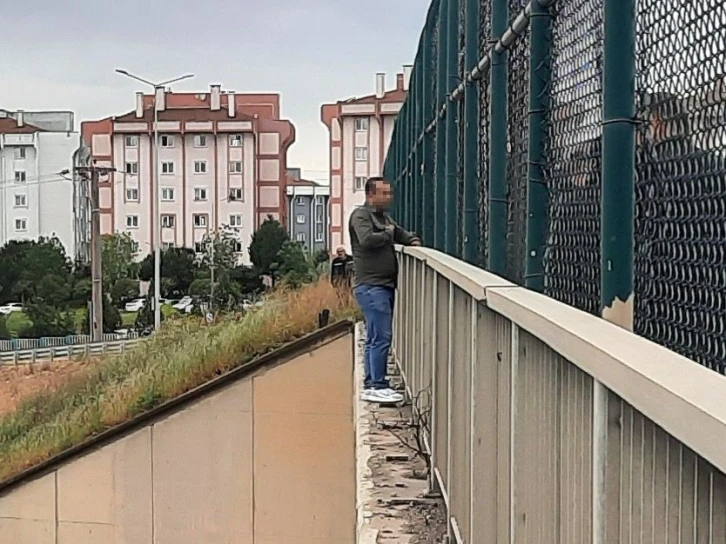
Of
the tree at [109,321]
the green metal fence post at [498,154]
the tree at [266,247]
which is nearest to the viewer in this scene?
the green metal fence post at [498,154]

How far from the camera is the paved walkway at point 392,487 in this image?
5352 mm

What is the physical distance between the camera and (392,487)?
6.18m

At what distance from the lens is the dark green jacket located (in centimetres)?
Answer: 848

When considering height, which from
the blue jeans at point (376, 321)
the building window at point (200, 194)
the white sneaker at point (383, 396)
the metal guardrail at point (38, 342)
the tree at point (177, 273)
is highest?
the building window at point (200, 194)

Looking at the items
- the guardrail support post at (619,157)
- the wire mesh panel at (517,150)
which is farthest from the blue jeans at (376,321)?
the guardrail support post at (619,157)

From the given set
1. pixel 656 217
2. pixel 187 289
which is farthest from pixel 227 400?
pixel 187 289

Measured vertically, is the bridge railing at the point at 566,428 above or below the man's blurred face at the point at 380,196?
below

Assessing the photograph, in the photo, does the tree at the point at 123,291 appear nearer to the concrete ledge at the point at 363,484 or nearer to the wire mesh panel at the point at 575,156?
the concrete ledge at the point at 363,484

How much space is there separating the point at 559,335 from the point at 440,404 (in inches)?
→ 121

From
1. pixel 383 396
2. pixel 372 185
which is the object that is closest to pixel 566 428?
pixel 383 396

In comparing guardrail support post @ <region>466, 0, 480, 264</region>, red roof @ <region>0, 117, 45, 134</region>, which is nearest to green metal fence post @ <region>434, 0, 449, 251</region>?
guardrail support post @ <region>466, 0, 480, 264</region>

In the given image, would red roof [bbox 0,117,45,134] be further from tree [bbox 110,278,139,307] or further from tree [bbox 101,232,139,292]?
tree [bbox 110,278,139,307]

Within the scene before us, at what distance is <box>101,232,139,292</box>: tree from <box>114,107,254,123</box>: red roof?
11.8 metres

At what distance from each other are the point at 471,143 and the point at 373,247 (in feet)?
6.04
